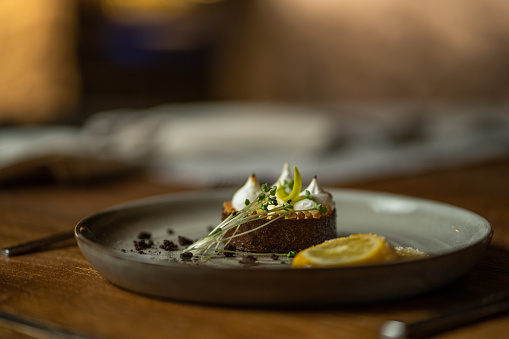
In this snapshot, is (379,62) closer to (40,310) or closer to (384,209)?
(384,209)

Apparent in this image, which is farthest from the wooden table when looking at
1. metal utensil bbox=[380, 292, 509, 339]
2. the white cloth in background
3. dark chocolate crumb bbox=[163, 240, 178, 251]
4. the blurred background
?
the white cloth in background

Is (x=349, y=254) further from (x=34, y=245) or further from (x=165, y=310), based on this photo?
(x=34, y=245)

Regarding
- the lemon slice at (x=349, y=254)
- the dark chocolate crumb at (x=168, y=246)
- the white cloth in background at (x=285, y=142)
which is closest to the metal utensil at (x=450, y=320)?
the lemon slice at (x=349, y=254)

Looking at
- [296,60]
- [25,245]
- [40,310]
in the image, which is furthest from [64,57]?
[40,310]

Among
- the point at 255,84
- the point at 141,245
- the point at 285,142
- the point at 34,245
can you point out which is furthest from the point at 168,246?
the point at 255,84

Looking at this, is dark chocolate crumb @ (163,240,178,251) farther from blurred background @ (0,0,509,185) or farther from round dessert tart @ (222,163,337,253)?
blurred background @ (0,0,509,185)

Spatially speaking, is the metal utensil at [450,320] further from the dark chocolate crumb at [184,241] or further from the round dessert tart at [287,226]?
the dark chocolate crumb at [184,241]
